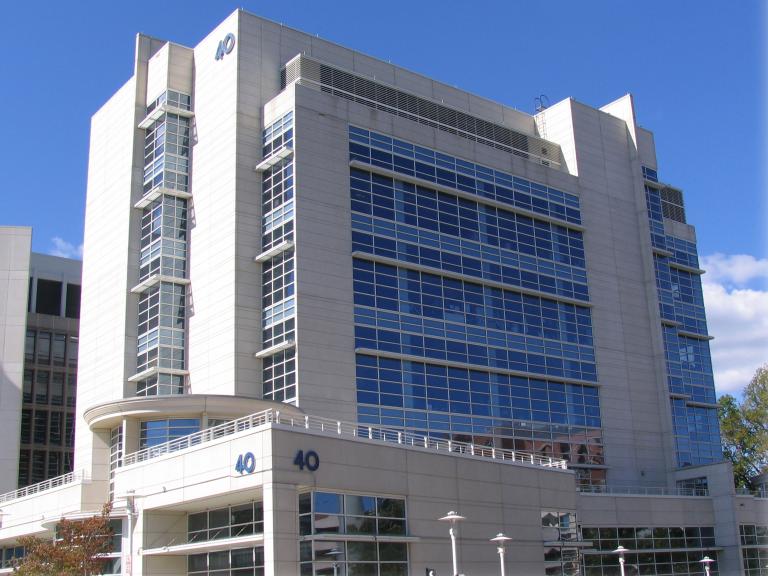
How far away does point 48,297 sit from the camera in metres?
98.2

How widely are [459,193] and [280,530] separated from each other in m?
35.7

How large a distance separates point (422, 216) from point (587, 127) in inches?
829

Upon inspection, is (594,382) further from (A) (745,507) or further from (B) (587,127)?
(B) (587,127)

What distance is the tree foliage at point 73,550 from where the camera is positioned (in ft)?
143

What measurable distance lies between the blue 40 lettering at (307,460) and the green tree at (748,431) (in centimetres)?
5826

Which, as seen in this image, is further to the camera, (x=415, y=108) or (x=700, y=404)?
(x=700, y=404)

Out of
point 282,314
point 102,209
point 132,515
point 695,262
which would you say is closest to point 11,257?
point 102,209

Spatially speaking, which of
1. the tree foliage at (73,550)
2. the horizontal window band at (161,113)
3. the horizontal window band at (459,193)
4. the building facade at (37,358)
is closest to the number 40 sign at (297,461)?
the tree foliage at (73,550)

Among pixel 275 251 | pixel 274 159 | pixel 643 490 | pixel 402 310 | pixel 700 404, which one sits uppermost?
pixel 274 159

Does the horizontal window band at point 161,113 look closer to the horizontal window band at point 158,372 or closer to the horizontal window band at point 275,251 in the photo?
the horizontal window band at point 275,251

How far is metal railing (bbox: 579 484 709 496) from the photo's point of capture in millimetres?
69438

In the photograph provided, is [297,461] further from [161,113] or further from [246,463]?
[161,113]

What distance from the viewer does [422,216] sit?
68.2 metres

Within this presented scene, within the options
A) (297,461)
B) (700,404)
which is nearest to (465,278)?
(700,404)
